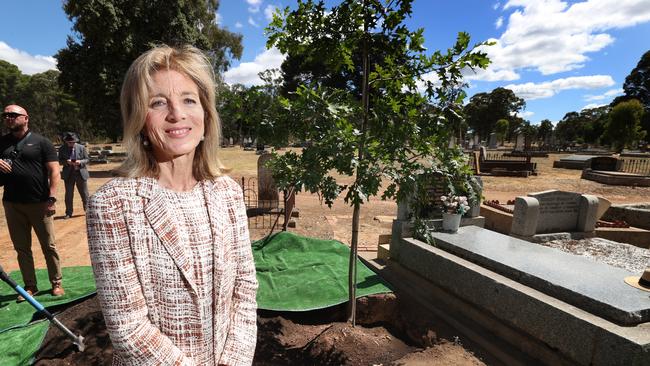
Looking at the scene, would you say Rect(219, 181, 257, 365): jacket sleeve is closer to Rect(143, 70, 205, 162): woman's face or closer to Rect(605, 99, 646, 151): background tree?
Rect(143, 70, 205, 162): woman's face

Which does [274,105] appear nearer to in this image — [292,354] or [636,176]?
[292,354]

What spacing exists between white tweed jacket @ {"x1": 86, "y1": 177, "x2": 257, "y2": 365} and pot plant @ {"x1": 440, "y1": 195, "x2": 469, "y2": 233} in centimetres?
480

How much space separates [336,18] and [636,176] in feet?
64.4

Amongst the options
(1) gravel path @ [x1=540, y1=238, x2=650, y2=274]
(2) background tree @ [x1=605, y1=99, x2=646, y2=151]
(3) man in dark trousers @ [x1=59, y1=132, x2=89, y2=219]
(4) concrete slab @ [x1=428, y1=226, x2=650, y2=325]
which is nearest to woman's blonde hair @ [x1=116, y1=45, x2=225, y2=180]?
(4) concrete slab @ [x1=428, y1=226, x2=650, y2=325]

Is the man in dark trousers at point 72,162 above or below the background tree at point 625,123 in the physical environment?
below

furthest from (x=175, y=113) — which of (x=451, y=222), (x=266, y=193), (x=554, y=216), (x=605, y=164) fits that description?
(x=605, y=164)

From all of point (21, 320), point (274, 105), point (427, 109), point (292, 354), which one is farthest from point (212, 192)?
point (21, 320)

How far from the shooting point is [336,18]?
122 inches

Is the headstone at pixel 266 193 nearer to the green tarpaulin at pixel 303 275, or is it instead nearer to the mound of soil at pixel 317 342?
the green tarpaulin at pixel 303 275

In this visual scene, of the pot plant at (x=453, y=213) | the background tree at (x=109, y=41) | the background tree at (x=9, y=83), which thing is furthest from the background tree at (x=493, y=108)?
the background tree at (x=9, y=83)

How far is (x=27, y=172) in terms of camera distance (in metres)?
3.96

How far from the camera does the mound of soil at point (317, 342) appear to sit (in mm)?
3148

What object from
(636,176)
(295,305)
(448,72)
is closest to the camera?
(448,72)

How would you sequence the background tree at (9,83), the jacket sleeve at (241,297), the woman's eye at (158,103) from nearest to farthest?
the woman's eye at (158,103), the jacket sleeve at (241,297), the background tree at (9,83)
